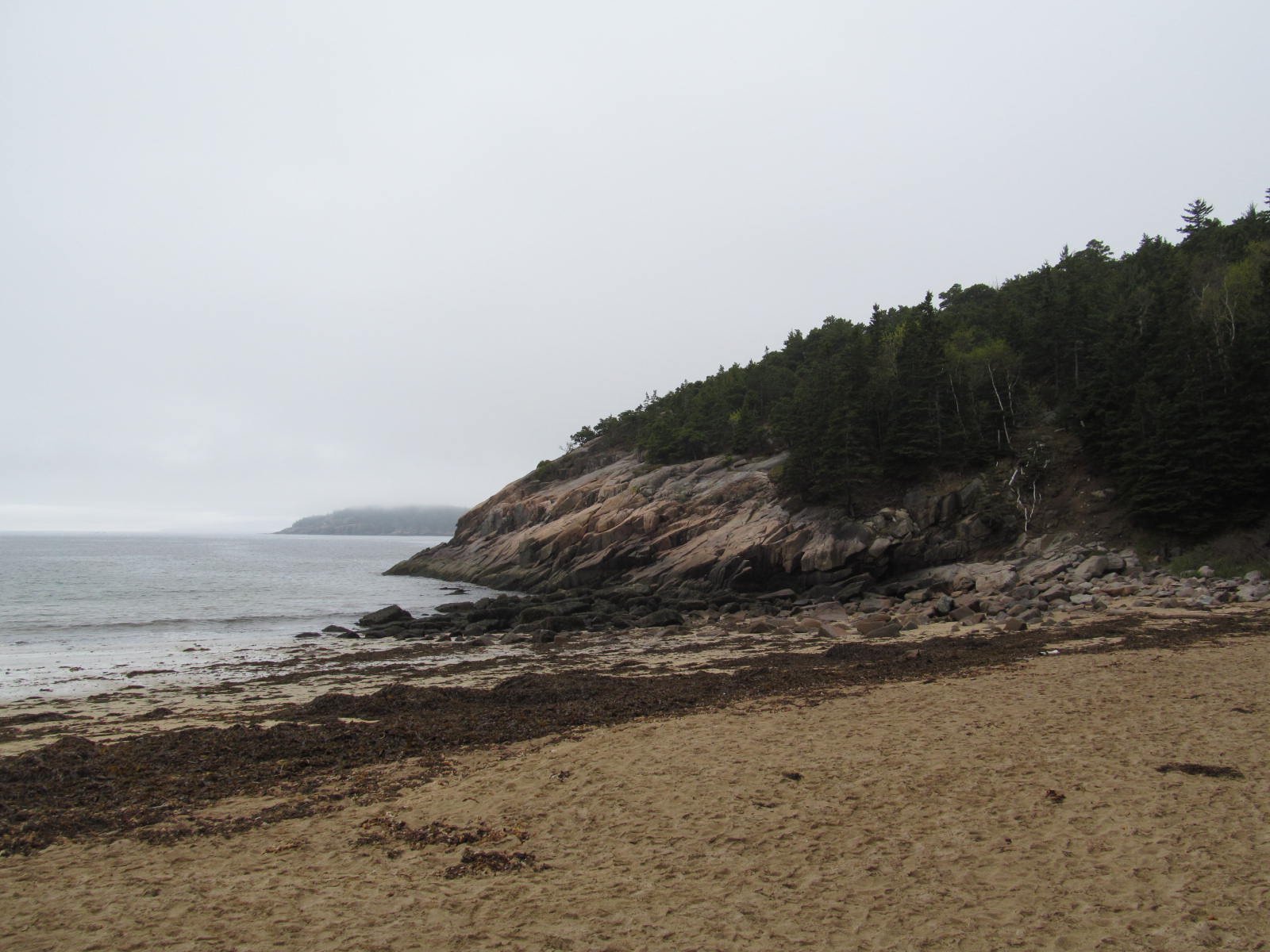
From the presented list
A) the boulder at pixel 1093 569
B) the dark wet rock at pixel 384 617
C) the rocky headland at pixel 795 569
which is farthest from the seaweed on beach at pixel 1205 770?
the dark wet rock at pixel 384 617

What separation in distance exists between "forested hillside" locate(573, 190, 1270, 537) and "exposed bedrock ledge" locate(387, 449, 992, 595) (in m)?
3.34

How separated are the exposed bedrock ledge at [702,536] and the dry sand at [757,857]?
27736 millimetres

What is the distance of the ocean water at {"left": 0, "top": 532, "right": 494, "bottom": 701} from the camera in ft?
75.2

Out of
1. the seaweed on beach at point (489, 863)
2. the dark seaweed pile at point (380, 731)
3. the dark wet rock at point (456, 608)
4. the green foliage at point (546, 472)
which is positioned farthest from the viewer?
the green foliage at point (546, 472)

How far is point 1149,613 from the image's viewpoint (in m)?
22.7

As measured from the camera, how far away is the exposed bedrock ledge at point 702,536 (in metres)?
38.9

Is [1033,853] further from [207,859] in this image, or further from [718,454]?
[718,454]

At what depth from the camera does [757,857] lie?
6.88 metres

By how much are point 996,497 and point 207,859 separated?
133 feet

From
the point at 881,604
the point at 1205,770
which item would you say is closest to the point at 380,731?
the point at 1205,770

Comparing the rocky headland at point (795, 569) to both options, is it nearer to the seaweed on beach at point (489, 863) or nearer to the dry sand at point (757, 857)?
the dry sand at point (757, 857)

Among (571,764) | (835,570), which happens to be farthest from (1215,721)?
(835,570)

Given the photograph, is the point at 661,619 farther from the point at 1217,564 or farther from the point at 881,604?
the point at 1217,564

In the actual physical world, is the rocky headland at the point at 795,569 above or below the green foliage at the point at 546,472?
below
